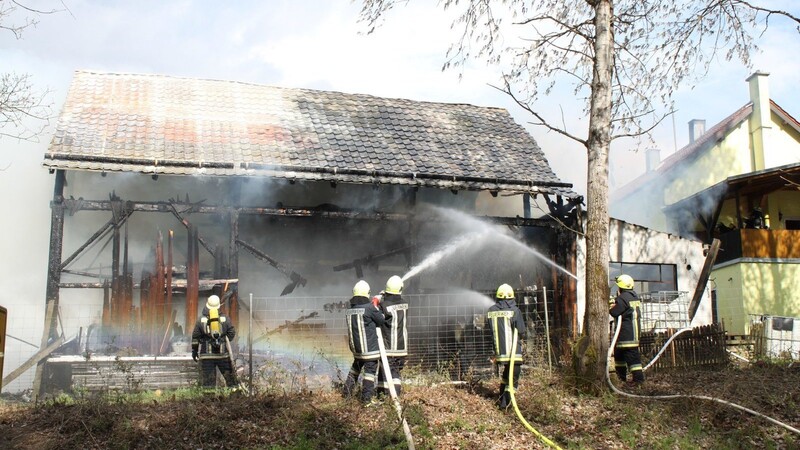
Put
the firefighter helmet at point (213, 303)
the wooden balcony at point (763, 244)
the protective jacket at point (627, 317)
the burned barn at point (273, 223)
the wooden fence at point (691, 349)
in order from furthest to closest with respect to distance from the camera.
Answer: the wooden balcony at point (763, 244) < the burned barn at point (273, 223) < the wooden fence at point (691, 349) < the firefighter helmet at point (213, 303) < the protective jacket at point (627, 317)

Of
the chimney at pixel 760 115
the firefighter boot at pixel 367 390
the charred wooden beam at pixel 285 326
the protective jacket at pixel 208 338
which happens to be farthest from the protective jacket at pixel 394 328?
the chimney at pixel 760 115

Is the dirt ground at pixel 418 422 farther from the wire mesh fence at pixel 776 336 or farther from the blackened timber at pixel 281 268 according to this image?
the wire mesh fence at pixel 776 336

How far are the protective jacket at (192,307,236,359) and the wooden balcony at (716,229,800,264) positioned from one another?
47.1ft

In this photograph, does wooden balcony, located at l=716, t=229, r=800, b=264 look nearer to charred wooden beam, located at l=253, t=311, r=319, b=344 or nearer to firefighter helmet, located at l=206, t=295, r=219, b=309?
charred wooden beam, located at l=253, t=311, r=319, b=344

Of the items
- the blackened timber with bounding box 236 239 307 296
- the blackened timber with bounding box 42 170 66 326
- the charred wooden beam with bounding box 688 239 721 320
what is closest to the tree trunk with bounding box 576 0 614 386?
the charred wooden beam with bounding box 688 239 721 320

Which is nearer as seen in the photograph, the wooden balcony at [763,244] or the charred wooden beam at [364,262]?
the charred wooden beam at [364,262]

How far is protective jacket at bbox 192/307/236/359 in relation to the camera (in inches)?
454

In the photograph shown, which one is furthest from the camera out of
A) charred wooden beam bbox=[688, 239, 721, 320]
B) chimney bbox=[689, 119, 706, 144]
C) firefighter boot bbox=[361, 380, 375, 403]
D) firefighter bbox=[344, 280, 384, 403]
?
chimney bbox=[689, 119, 706, 144]

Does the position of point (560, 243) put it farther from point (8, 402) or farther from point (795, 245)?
point (8, 402)

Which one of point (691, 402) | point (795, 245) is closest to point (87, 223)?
point (691, 402)

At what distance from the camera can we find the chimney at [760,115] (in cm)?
2528

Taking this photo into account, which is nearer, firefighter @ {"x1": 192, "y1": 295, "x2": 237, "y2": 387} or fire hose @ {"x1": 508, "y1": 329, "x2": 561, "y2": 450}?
fire hose @ {"x1": 508, "y1": 329, "x2": 561, "y2": 450}

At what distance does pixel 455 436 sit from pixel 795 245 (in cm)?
1540

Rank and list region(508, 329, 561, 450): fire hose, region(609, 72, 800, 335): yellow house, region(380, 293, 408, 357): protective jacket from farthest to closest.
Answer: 1. region(609, 72, 800, 335): yellow house
2. region(380, 293, 408, 357): protective jacket
3. region(508, 329, 561, 450): fire hose
